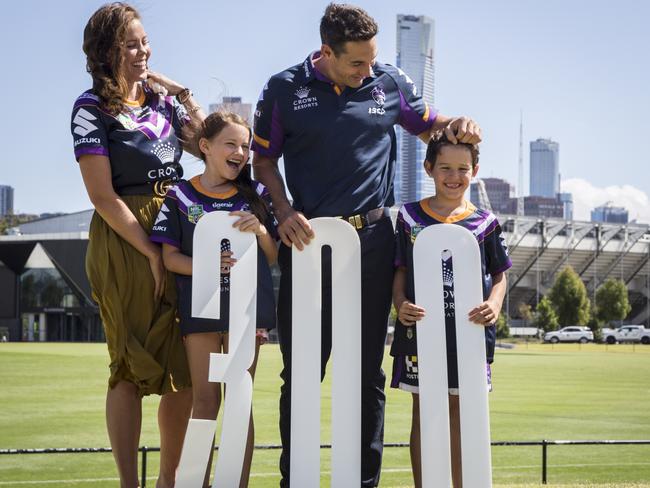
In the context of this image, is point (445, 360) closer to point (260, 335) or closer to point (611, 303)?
point (260, 335)

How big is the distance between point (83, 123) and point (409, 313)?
75.0 inches

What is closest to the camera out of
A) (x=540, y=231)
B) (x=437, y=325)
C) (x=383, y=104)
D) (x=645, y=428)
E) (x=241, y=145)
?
(x=437, y=325)

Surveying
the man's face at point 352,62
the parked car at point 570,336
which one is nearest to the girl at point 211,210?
the man's face at point 352,62

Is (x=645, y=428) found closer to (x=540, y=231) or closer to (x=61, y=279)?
(x=61, y=279)

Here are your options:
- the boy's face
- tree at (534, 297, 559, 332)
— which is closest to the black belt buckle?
the boy's face

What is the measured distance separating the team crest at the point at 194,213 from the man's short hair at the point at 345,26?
1075 millimetres

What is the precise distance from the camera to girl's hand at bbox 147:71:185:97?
5156 mm

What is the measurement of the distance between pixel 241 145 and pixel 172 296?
86 cm

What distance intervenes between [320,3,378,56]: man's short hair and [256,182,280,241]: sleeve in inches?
31.5

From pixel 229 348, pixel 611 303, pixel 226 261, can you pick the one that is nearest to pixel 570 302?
pixel 611 303

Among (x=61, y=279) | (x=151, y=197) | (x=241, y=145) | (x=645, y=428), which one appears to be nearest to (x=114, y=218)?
(x=151, y=197)

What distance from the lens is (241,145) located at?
4844 mm

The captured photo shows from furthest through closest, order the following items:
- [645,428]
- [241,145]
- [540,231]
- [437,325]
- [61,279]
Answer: [540,231], [61,279], [645,428], [241,145], [437,325]

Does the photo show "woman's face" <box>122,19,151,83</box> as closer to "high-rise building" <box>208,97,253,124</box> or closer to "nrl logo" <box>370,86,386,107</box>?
"high-rise building" <box>208,97,253,124</box>
